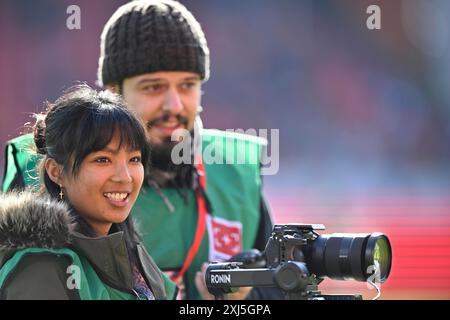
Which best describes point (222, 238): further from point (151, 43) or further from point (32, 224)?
point (32, 224)

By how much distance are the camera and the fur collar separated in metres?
0.38

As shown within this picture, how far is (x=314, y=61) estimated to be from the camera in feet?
37.3

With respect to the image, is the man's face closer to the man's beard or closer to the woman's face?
the man's beard

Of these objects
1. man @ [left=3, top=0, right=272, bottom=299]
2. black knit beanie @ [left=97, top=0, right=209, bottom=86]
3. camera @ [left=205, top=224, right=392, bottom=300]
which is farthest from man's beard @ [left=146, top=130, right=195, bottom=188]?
camera @ [left=205, top=224, right=392, bottom=300]

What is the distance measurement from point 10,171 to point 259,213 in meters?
1.09

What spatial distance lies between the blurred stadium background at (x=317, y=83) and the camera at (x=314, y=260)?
24.8 ft

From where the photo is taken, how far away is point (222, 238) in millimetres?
3998

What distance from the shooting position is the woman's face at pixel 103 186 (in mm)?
2574

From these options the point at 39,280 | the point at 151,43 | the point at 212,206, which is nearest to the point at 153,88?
the point at 151,43

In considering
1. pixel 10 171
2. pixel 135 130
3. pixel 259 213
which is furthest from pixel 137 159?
pixel 259 213

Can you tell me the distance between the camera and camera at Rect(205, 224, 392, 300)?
7.68 feet

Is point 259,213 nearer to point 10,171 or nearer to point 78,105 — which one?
point 10,171
